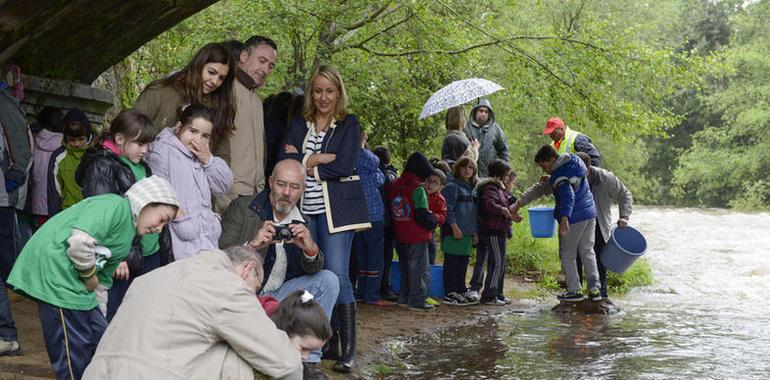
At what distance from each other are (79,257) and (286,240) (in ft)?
4.28

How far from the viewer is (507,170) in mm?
10719

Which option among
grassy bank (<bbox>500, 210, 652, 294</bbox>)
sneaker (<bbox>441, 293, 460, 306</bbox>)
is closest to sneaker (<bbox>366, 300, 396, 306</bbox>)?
sneaker (<bbox>441, 293, 460, 306</bbox>)

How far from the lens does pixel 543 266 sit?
13336 mm

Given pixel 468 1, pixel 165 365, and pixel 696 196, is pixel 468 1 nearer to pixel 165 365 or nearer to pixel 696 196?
pixel 165 365

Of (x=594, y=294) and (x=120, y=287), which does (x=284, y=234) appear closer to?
(x=120, y=287)

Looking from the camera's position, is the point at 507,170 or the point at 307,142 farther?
the point at 507,170

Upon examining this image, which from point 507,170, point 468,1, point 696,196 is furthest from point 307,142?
point 696,196

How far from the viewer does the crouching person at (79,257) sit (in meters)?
4.47

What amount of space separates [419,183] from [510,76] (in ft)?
10.9

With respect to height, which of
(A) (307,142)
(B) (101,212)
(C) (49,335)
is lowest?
(C) (49,335)

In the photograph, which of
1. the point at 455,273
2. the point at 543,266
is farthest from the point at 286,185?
the point at 543,266

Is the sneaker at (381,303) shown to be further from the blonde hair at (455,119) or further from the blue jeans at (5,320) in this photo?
the blue jeans at (5,320)

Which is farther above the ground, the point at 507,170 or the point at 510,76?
the point at 510,76

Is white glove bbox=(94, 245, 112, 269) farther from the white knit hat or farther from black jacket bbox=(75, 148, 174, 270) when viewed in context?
black jacket bbox=(75, 148, 174, 270)
